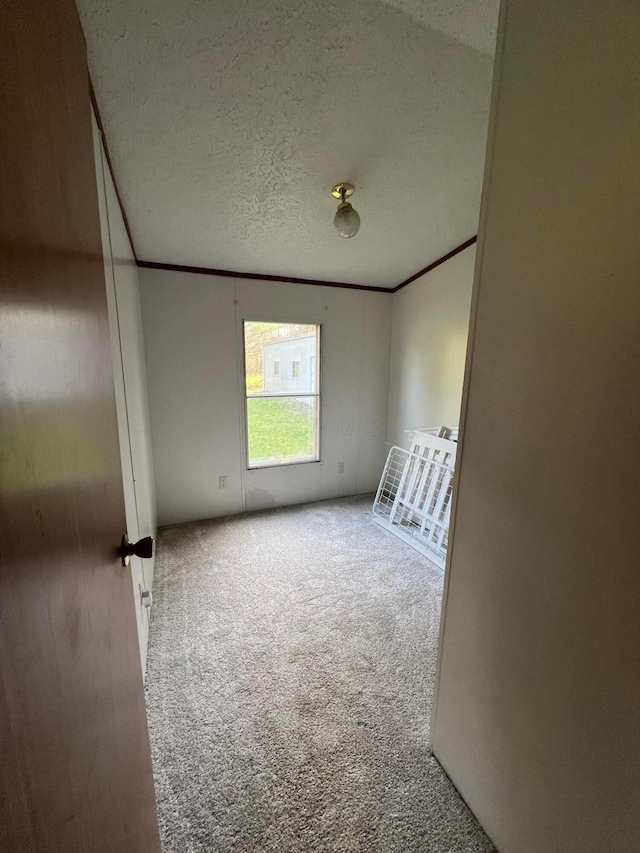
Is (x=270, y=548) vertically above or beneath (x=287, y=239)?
beneath

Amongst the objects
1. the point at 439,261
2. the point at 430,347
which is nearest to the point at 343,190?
the point at 439,261

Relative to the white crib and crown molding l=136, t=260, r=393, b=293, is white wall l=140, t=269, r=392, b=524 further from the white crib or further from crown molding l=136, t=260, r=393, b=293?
the white crib

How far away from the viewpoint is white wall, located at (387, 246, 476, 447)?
2748mm

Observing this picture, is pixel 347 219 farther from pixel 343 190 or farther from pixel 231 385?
pixel 231 385

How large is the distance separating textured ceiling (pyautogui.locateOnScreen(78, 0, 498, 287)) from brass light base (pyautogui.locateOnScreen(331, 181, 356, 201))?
1.5 inches

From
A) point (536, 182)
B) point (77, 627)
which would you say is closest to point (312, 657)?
point (77, 627)

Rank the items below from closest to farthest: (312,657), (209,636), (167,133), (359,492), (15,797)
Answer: (15,797), (167,133), (312,657), (209,636), (359,492)

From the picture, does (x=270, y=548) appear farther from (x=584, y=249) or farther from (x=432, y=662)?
(x=584, y=249)

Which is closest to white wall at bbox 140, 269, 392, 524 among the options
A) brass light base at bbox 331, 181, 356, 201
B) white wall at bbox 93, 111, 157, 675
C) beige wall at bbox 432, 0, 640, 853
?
white wall at bbox 93, 111, 157, 675

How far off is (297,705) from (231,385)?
7.56ft

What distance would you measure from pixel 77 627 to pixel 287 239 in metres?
2.51

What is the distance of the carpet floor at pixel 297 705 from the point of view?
3.49 ft

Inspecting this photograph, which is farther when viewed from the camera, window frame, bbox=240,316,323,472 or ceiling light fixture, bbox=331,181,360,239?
window frame, bbox=240,316,323,472

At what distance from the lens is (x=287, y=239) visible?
94.0 inches
